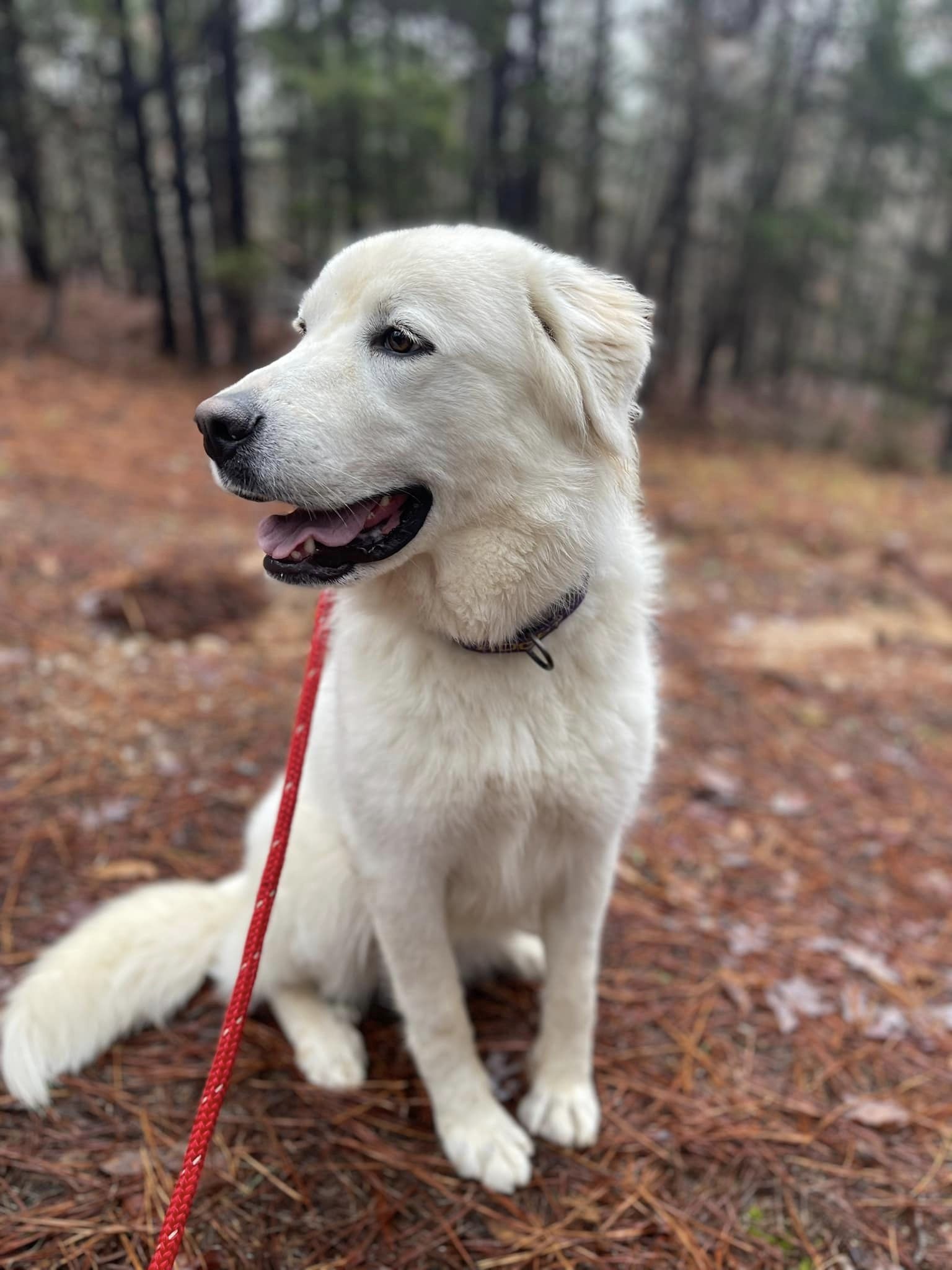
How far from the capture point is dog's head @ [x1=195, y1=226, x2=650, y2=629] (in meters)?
1.57

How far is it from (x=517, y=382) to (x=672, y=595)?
4.47 metres

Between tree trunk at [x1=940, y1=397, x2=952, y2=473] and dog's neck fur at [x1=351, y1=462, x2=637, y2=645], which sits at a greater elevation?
dog's neck fur at [x1=351, y1=462, x2=637, y2=645]

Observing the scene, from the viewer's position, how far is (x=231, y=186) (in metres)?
11.4

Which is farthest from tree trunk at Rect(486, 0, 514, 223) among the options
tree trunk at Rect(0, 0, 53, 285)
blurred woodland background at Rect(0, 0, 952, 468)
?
tree trunk at Rect(0, 0, 53, 285)

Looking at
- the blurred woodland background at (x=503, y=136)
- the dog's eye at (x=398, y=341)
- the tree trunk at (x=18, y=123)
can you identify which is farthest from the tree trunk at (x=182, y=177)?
the dog's eye at (x=398, y=341)

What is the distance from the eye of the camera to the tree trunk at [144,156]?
10.8 metres

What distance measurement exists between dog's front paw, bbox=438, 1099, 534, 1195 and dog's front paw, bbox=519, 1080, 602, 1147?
59 mm

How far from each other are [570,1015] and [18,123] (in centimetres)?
1457

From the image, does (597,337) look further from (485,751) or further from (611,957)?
(611,957)

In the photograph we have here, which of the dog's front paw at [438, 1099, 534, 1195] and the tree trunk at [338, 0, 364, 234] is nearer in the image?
the dog's front paw at [438, 1099, 534, 1195]

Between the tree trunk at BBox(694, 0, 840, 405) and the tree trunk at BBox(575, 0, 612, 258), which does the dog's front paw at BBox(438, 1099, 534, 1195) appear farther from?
the tree trunk at BBox(694, 0, 840, 405)

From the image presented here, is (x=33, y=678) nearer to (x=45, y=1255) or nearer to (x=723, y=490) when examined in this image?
(x=45, y=1255)

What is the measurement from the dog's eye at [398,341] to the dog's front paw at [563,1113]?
179cm

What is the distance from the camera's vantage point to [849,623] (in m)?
5.74
